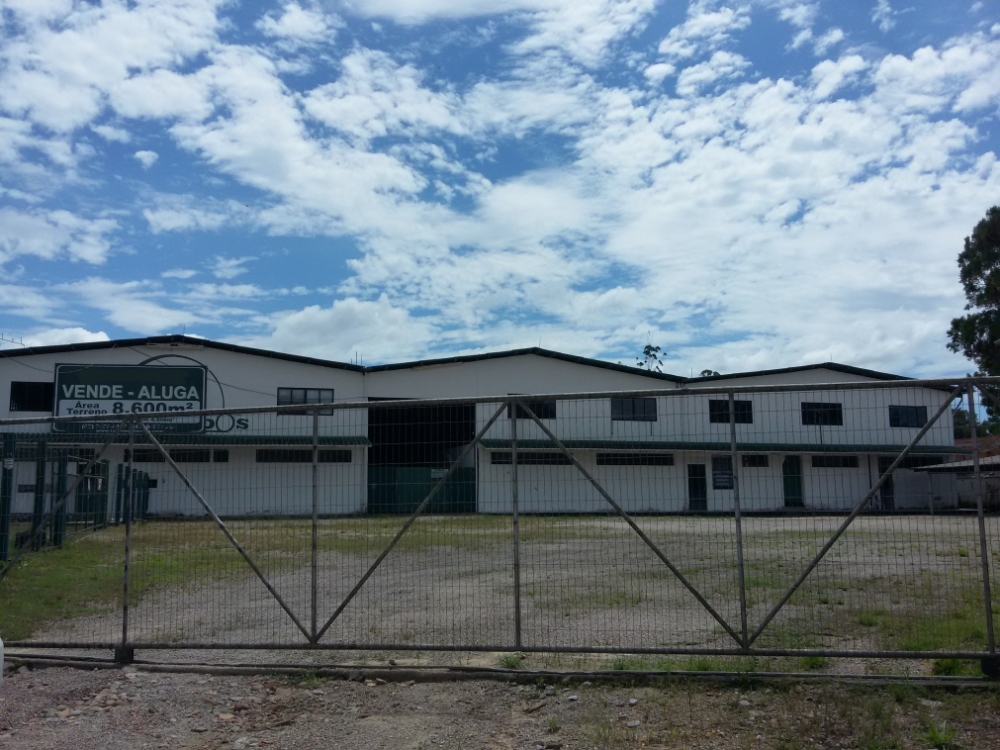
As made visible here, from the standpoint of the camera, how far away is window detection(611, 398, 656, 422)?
27.1 feet

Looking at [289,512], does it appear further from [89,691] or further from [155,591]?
[155,591]

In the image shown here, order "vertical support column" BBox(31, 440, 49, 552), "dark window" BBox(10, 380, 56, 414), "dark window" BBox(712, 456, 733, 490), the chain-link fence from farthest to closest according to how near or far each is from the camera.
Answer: "dark window" BBox(10, 380, 56, 414) < "vertical support column" BBox(31, 440, 49, 552) < "dark window" BBox(712, 456, 733, 490) < the chain-link fence

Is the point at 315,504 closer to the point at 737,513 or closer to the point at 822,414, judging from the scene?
the point at 737,513

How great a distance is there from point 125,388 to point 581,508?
3799 cm

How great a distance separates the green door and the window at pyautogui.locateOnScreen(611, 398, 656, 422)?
52.7 inches

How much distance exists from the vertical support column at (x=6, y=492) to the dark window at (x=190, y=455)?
388cm

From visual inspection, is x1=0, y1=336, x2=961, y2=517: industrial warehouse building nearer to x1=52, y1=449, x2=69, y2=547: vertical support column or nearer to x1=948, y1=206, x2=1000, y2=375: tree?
x1=52, y1=449, x2=69, y2=547: vertical support column

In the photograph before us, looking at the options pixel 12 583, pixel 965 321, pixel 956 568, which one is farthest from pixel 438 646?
pixel 965 321

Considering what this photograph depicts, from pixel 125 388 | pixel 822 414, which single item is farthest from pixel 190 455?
pixel 125 388

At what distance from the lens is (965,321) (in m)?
42.5

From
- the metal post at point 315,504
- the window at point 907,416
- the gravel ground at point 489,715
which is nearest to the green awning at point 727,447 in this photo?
the window at point 907,416

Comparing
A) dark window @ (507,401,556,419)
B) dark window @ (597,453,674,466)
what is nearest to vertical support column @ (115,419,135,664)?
dark window @ (507,401,556,419)

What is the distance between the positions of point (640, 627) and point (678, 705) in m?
2.28

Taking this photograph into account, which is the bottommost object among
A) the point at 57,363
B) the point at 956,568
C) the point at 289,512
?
the point at 956,568
